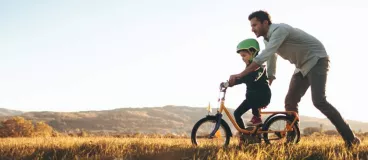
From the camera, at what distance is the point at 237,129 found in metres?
6.96

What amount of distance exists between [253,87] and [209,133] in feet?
3.50

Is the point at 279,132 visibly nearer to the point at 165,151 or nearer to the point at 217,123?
the point at 217,123

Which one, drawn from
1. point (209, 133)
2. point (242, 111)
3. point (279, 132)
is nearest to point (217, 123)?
point (209, 133)

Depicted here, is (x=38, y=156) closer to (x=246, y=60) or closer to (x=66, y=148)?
(x=66, y=148)

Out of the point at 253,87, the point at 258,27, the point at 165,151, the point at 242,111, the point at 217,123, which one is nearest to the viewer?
the point at 165,151

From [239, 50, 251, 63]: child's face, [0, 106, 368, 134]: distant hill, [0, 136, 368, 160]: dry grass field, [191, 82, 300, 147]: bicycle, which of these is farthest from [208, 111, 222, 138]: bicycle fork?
[0, 106, 368, 134]: distant hill

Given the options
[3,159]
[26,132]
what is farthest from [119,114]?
[3,159]

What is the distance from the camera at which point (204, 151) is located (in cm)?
589

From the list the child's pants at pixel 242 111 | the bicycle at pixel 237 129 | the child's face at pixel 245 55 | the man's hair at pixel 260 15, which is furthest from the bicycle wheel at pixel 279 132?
the man's hair at pixel 260 15

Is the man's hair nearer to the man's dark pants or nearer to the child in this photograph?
the child

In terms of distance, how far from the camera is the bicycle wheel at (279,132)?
702 cm

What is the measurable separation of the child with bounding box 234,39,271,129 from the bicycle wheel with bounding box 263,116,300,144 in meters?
0.21

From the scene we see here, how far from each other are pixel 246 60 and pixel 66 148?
3.32 metres

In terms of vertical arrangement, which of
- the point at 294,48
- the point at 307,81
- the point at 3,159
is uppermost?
the point at 294,48
